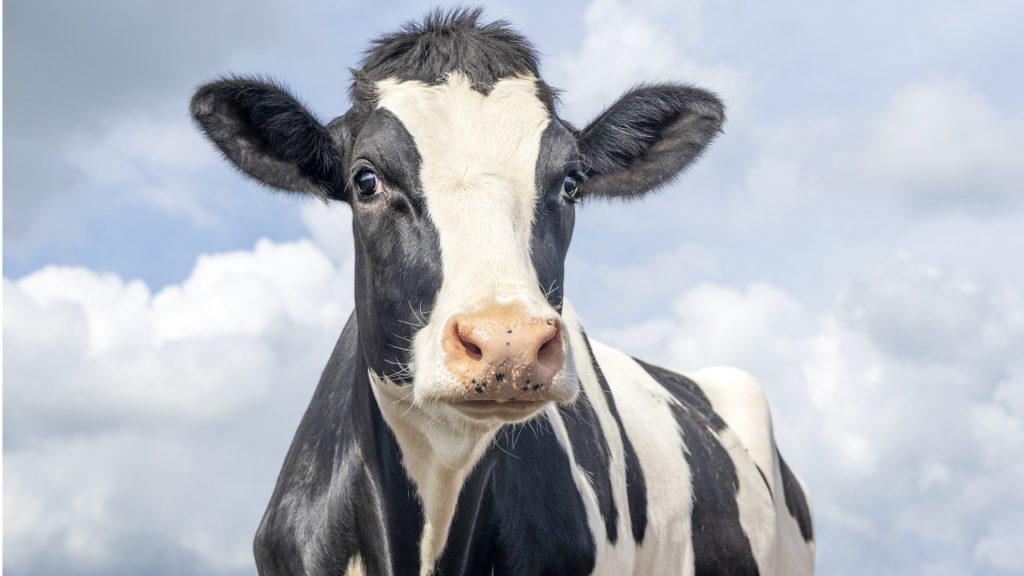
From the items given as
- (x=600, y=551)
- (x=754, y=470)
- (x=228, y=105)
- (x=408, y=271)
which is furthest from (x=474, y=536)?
(x=754, y=470)

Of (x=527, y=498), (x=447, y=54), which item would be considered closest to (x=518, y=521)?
(x=527, y=498)

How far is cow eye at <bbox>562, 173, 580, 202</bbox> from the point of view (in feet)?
19.7

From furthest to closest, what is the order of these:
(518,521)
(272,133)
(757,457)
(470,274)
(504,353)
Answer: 1. (757,457)
2. (272,133)
3. (518,521)
4. (470,274)
5. (504,353)

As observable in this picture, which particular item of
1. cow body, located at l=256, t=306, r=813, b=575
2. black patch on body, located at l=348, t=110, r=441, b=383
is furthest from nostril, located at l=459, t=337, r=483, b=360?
cow body, located at l=256, t=306, r=813, b=575

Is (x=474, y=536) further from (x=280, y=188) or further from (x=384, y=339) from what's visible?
(x=280, y=188)

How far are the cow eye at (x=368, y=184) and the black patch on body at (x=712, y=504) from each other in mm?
3954

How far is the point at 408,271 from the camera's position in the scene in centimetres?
536

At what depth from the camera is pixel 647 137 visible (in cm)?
Result: 710

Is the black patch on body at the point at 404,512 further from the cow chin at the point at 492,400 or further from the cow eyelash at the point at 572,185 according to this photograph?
the cow eyelash at the point at 572,185

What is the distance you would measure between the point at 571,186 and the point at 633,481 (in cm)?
241

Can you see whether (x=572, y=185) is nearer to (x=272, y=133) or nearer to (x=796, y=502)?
(x=272, y=133)

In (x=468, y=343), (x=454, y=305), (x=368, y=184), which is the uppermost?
(x=368, y=184)

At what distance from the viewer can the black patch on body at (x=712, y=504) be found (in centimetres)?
856

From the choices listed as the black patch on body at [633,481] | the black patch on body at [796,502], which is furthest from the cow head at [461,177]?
the black patch on body at [796,502]
